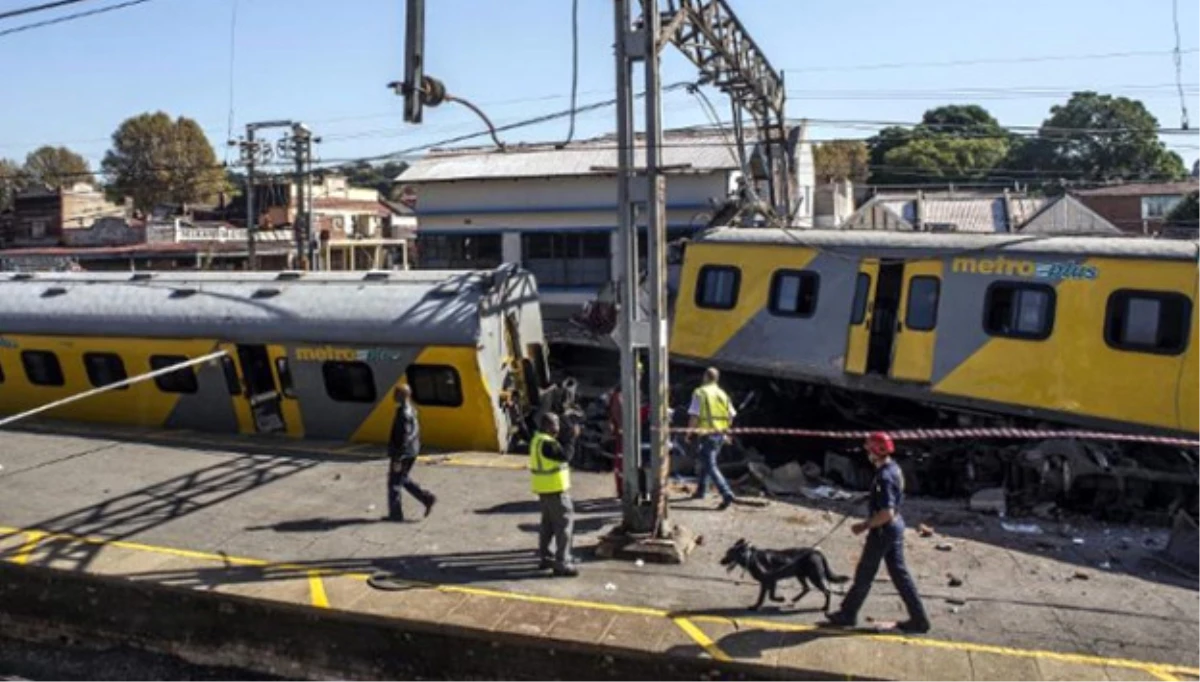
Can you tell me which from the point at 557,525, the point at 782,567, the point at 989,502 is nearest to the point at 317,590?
the point at 557,525

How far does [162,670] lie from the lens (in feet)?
31.9

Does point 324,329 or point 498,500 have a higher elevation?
point 324,329

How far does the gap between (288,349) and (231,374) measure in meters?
1.29

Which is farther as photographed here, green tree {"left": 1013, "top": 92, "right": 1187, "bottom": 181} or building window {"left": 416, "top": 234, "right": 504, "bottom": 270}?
green tree {"left": 1013, "top": 92, "right": 1187, "bottom": 181}

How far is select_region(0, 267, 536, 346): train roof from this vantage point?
566 inches

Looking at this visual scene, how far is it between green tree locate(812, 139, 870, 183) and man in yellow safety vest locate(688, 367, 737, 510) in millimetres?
55481

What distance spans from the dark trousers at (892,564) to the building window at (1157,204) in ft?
172

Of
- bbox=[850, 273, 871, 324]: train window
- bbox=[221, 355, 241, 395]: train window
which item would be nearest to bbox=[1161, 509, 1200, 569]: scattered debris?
bbox=[850, 273, 871, 324]: train window

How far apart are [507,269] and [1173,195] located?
5006cm

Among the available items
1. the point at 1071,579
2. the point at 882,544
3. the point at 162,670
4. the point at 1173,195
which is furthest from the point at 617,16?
the point at 1173,195

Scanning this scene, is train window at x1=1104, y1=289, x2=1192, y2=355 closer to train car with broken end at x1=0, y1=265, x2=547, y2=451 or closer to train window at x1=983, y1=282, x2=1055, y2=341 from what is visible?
train window at x1=983, y1=282, x2=1055, y2=341

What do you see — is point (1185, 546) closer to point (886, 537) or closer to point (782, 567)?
point (886, 537)

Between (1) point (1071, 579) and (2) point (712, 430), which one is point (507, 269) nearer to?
(2) point (712, 430)

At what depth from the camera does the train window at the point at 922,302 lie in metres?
13.6
